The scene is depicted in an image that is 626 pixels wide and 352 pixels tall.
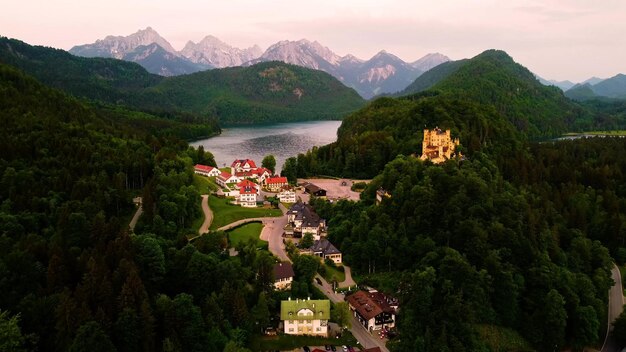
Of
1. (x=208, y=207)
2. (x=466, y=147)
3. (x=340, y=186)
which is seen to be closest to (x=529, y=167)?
(x=466, y=147)

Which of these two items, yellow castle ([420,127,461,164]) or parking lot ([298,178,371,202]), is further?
parking lot ([298,178,371,202])

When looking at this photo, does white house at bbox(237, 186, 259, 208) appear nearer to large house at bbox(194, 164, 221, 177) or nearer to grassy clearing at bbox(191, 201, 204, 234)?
grassy clearing at bbox(191, 201, 204, 234)

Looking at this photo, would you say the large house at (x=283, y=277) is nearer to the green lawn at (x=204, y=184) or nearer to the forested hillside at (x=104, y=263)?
the forested hillside at (x=104, y=263)

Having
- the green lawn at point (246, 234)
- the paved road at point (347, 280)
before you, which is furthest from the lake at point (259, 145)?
the paved road at point (347, 280)

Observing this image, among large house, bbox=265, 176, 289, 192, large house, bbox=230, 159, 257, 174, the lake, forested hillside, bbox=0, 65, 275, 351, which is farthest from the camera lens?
the lake

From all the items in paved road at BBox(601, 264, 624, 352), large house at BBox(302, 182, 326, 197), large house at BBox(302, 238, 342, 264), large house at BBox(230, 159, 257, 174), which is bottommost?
paved road at BBox(601, 264, 624, 352)

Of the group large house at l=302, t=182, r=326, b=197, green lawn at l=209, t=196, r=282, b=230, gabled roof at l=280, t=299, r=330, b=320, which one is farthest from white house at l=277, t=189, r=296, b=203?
gabled roof at l=280, t=299, r=330, b=320

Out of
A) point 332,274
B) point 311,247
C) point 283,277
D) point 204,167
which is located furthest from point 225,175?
point 283,277

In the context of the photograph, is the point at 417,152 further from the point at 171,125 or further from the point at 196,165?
the point at 171,125

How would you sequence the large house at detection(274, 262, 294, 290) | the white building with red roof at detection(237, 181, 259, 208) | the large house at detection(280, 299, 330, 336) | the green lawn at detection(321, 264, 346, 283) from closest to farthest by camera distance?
the large house at detection(280, 299, 330, 336) → the large house at detection(274, 262, 294, 290) → the green lawn at detection(321, 264, 346, 283) → the white building with red roof at detection(237, 181, 259, 208)

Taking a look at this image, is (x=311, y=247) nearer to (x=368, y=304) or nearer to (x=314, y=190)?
(x=368, y=304)
